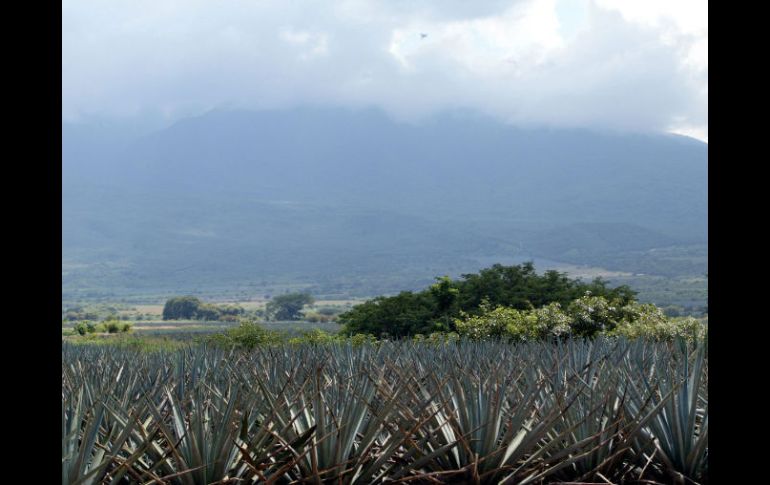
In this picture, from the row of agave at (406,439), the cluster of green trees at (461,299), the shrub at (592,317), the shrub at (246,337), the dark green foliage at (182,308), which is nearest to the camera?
the row of agave at (406,439)

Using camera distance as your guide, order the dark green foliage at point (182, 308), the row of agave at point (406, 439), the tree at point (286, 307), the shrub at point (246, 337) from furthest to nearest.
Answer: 1. the tree at point (286, 307)
2. the dark green foliage at point (182, 308)
3. the shrub at point (246, 337)
4. the row of agave at point (406, 439)

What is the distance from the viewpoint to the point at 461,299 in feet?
79.7

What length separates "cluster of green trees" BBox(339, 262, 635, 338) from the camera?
23.3m

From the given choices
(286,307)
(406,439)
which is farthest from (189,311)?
(406,439)

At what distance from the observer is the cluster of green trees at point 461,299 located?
916 inches

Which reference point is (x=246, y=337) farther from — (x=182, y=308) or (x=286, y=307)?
(x=286, y=307)

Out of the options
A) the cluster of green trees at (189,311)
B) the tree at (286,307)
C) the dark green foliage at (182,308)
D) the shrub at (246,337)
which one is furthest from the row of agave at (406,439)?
the tree at (286,307)

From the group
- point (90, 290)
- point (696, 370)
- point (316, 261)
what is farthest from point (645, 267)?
point (696, 370)

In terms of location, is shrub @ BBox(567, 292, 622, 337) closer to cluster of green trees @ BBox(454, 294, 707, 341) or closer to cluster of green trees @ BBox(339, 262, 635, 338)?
cluster of green trees @ BBox(454, 294, 707, 341)

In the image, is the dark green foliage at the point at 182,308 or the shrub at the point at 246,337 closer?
the shrub at the point at 246,337

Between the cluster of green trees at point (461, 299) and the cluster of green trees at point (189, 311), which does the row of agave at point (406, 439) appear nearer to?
the cluster of green trees at point (461, 299)

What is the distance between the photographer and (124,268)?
6722 inches
